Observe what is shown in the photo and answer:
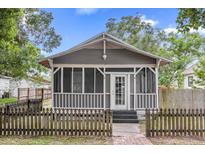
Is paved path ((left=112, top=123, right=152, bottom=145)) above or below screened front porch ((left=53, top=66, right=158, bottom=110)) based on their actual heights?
below

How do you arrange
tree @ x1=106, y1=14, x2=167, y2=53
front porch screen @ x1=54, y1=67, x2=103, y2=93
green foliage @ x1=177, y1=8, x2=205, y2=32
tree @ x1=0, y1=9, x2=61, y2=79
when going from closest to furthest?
green foliage @ x1=177, y1=8, x2=205, y2=32 < tree @ x1=0, y1=9, x2=61, y2=79 < front porch screen @ x1=54, y1=67, x2=103, y2=93 < tree @ x1=106, y1=14, x2=167, y2=53

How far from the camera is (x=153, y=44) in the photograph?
3347cm

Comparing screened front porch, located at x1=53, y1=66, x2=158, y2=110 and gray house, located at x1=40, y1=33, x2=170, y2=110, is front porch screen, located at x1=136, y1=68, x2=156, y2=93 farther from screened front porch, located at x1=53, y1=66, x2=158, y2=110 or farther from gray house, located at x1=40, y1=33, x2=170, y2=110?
gray house, located at x1=40, y1=33, x2=170, y2=110

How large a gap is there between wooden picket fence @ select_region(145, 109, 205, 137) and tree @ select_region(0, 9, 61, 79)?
5.37 meters

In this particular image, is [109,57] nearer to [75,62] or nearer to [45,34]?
[75,62]

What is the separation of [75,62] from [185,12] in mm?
7042

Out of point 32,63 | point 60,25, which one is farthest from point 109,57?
point 60,25

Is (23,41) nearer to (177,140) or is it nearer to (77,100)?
(77,100)

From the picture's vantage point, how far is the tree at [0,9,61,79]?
9693 millimetres

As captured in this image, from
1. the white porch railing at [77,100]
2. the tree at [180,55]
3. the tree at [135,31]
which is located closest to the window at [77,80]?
the white porch railing at [77,100]

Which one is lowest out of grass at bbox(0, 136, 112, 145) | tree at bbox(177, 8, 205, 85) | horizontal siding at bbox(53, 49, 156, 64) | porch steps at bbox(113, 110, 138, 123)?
grass at bbox(0, 136, 112, 145)

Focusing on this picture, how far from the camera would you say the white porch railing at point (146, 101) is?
14.0 meters

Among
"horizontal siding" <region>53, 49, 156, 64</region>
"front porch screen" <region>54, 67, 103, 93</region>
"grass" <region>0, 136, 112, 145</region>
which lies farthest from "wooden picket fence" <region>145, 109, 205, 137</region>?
"front porch screen" <region>54, 67, 103, 93</region>
